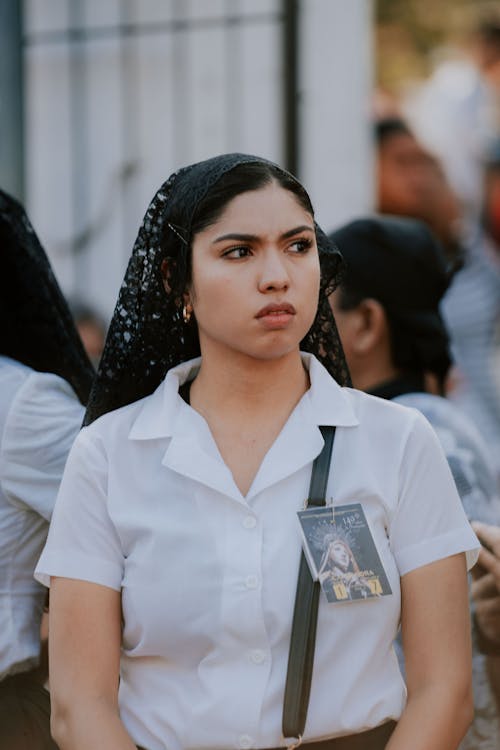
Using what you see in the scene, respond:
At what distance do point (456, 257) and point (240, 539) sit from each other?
372 cm

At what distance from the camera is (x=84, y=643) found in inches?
90.4

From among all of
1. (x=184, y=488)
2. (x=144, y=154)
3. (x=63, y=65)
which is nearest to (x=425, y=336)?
(x=184, y=488)

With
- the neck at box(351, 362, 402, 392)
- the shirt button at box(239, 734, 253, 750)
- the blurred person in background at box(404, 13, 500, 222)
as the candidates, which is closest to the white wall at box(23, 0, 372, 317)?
the blurred person in background at box(404, 13, 500, 222)

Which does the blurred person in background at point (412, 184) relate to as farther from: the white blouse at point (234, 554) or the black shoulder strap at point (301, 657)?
Result: the black shoulder strap at point (301, 657)

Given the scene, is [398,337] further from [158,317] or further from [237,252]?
[237,252]

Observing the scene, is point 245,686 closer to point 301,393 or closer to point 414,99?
point 301,393

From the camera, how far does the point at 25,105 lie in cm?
593

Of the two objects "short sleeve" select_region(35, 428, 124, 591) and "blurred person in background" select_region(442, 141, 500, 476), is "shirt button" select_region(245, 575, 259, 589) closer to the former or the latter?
"short sleeve" select_region(35, 428, 124, 591)

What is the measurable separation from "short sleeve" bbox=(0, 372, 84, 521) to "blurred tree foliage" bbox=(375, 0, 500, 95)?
3.48 m

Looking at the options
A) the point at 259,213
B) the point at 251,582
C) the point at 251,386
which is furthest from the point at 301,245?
the point at 251,582

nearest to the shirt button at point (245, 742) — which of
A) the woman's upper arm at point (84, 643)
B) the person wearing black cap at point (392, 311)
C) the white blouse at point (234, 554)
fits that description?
the white blouse at point (234, 554)

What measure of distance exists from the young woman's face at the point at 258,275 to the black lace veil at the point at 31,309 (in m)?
0.63

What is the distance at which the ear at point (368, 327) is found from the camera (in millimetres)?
3410

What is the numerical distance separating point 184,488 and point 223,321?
311mm
